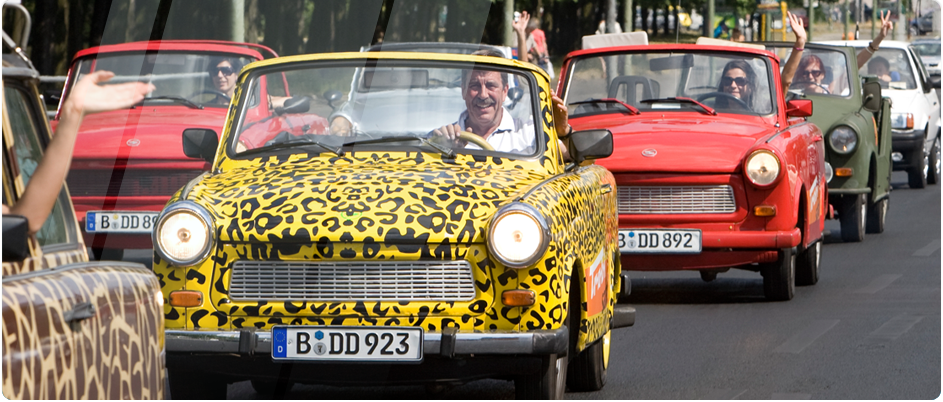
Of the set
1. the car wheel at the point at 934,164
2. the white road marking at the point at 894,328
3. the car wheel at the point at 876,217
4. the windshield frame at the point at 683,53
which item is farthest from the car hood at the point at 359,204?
the car wheel at the point at 934,164

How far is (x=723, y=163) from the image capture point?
9.73m

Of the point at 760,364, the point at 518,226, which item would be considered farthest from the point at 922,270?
the point at 518,226

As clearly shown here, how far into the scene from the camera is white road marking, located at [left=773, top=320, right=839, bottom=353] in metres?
8.04

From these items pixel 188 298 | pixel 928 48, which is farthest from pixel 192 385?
pixel 928 48

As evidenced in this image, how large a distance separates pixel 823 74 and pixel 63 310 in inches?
481

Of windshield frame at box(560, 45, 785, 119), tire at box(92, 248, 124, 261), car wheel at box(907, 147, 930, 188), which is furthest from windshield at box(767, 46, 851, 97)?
tire at box(92, 248, 124, 261)

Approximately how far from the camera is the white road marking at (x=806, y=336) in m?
8.04

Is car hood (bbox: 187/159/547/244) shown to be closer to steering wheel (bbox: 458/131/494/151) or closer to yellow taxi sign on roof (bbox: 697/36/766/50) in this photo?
steering wheel (bbox: 458/131/494/151)

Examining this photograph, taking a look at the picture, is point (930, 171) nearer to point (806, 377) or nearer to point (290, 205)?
point (806, 377)

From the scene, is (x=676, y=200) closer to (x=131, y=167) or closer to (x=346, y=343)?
(x=131, y=167)

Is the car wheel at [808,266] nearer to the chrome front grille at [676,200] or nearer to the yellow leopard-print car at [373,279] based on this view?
the chrome front grille at [676,200]

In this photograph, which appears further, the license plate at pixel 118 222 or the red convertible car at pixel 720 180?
the license plate at pixel 118 222

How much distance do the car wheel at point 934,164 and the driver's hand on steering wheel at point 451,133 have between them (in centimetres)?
1507

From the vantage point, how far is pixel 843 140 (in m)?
13.5
